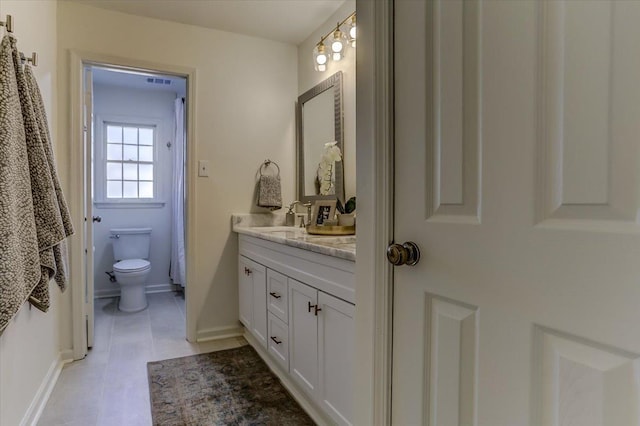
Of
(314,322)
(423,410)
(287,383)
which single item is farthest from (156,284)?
(423,410)

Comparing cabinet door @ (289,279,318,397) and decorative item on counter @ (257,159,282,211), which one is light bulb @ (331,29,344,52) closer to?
decorative item on counter @ (257,159,282,211)

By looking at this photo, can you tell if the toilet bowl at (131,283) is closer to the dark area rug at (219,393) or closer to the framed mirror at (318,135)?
the dark area rug at (219,393)

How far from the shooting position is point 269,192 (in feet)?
9.15

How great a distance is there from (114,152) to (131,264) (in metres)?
1.31

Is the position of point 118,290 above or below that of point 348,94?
below

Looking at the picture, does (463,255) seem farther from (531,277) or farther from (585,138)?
(585,138)

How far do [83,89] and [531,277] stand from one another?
107 inches

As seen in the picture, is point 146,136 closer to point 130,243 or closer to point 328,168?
point 130,243

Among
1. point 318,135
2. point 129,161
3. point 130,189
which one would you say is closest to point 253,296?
point 318,135

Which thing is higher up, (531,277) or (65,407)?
(531,277)

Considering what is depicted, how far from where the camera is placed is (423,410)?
2.77ft

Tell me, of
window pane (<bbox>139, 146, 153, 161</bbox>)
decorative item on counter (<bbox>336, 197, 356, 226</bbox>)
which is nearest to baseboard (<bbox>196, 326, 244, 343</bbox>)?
decorative item on counter (<bbox>336, 197, 356, 226</bbox>)

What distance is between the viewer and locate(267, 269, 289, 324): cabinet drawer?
1.89m

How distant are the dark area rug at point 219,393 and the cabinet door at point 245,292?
0.88 ft
